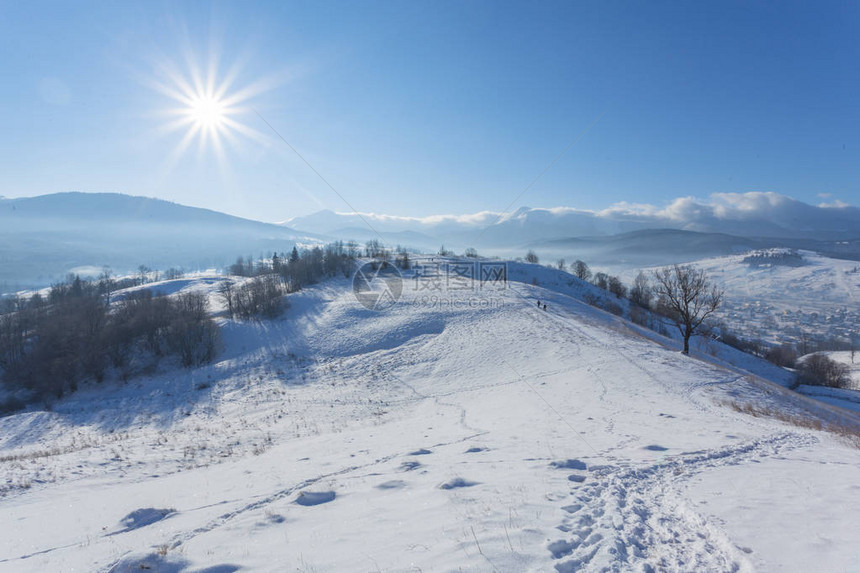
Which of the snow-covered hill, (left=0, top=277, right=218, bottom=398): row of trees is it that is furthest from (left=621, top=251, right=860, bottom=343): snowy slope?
(left=0, top=277, right=218, bottom=398): row of trees

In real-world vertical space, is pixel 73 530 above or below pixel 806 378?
above

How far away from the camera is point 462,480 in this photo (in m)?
7.55

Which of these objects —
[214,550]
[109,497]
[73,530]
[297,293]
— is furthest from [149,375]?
[214,550]

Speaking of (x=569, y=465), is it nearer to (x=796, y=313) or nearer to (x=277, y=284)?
(x=277, y=284)

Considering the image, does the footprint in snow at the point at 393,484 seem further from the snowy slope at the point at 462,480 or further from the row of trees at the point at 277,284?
the row of trees at the point at 277,284

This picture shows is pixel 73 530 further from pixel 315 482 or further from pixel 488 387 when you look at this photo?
pixel 488 387

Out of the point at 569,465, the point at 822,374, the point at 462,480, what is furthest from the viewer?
the point at 822,374

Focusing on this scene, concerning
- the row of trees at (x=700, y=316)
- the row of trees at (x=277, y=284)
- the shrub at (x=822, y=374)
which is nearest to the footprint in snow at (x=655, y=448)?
the row of trees at (x=700, y=316)

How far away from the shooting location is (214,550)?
18.1ft

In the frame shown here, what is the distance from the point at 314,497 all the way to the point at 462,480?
3.30 meters

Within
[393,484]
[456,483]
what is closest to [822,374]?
[456,483]

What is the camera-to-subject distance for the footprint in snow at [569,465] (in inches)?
319

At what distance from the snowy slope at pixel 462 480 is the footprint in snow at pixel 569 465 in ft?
0.25

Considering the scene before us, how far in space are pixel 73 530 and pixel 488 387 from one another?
61.5ft
